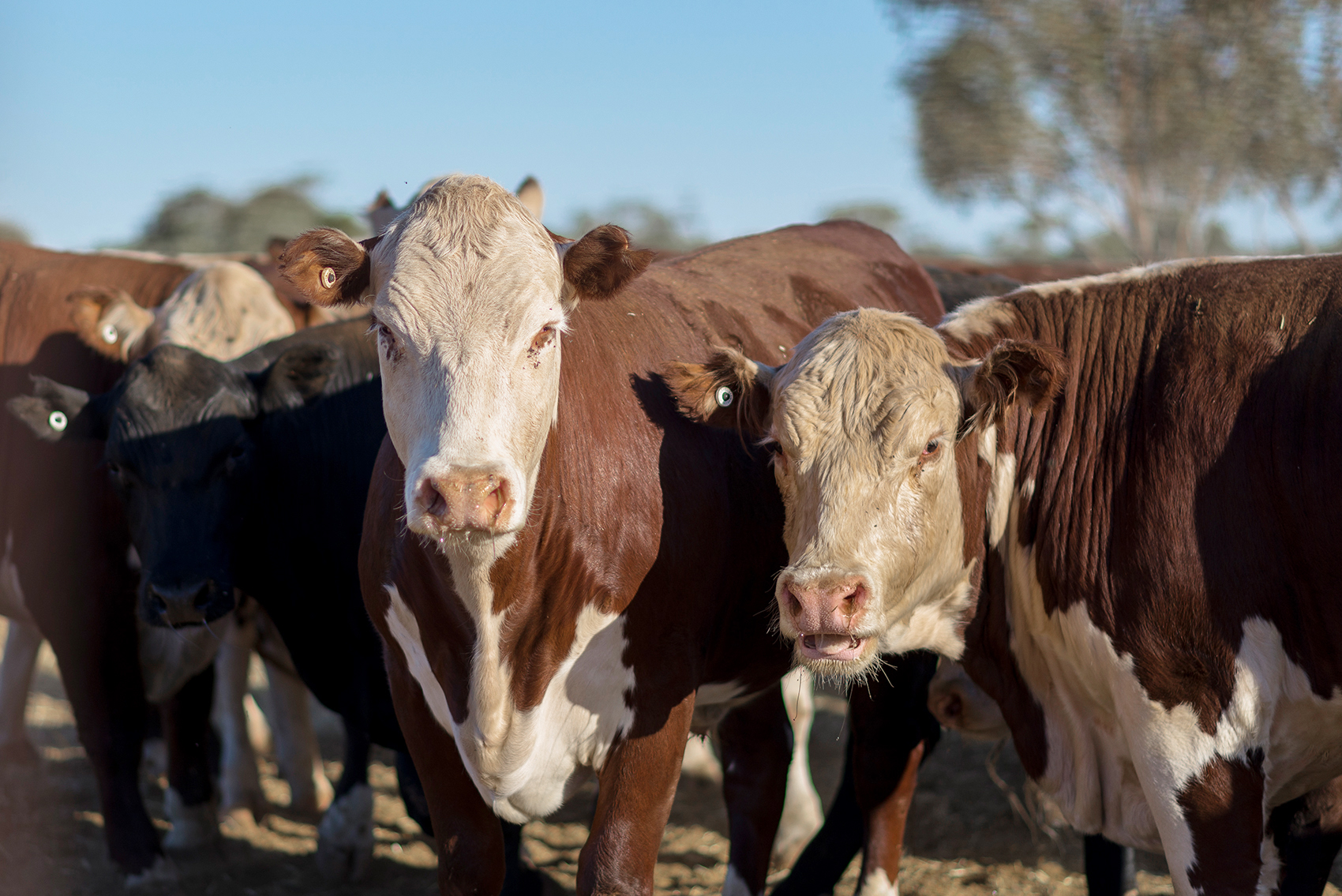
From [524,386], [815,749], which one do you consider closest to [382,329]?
[524,386]

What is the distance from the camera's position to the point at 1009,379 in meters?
3.58

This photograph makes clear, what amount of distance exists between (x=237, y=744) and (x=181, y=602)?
2160 mm

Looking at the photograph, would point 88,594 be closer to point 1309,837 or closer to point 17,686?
point 17,686

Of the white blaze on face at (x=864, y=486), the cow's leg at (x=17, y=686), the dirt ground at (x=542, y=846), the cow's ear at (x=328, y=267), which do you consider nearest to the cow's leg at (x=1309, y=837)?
the dirt ground at (x=542, y=846)

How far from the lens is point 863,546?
11.0 feet

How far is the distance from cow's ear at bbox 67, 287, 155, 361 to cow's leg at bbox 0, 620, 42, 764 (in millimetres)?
2209

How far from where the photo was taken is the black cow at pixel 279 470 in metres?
4.82

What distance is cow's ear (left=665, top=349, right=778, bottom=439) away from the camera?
3680 millimetres

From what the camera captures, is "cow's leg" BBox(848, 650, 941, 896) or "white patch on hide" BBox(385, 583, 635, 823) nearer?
"white patch on hide" BBox(385, 583, 635, 823)

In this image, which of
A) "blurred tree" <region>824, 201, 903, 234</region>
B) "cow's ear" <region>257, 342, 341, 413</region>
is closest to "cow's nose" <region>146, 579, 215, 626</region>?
"cow's ear" <region>257, 342, 341, 413</region>

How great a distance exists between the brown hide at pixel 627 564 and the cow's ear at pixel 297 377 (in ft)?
4.86

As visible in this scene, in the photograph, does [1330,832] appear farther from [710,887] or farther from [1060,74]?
[1060,74]

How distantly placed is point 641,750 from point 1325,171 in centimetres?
2095

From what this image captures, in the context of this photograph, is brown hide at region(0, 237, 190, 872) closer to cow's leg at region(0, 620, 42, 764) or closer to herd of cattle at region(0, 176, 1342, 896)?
herd of cattle at region(0, 176, 1342, 896)
